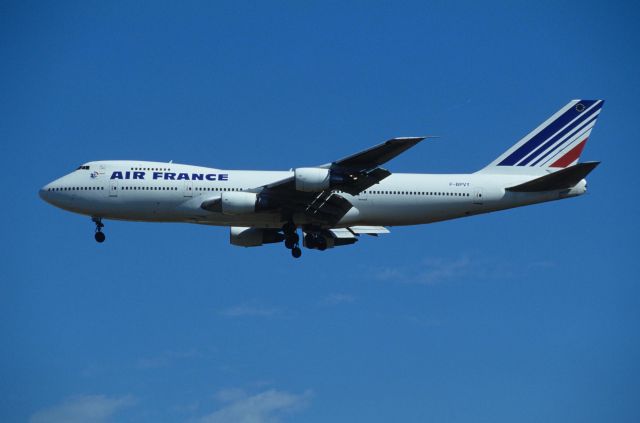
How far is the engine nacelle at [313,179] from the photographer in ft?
153

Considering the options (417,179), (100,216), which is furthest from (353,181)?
(100,216)

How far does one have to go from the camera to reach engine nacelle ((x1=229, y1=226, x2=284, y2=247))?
5506 cm

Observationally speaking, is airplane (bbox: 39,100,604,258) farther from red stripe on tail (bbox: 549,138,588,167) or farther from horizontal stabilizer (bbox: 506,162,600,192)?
red stripe on tail (bbox: 549,138,588,167)

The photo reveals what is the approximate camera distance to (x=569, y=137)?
54250 millimetres

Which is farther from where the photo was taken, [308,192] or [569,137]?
[569,137]

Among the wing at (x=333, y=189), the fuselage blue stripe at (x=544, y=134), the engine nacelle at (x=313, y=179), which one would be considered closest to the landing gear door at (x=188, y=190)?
the wing at (x=333, y=189)

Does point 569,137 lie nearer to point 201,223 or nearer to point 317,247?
point 317,247

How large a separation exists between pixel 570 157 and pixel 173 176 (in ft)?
69.9

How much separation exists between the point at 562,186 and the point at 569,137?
17.3 ft

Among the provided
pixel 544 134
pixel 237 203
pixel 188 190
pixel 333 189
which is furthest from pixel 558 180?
pixel 188 190

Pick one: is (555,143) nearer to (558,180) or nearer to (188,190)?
(558,180)

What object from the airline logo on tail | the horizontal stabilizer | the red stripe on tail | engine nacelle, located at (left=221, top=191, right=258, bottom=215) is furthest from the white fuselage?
the red stripe on tail

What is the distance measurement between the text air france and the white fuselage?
2.0 inches

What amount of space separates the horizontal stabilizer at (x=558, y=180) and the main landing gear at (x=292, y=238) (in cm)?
1105
